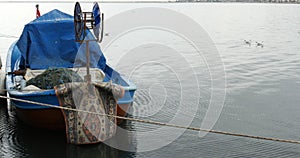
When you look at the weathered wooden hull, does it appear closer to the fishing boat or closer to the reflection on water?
the reflection on water

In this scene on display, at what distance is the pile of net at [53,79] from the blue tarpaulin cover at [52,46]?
1.56 metres

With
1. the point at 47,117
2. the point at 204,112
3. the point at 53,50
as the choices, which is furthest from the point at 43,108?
the point at 204,112

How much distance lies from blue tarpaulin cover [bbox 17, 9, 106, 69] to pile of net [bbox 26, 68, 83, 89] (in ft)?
5.10

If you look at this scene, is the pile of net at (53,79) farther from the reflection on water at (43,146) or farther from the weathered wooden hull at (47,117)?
the reflection on water at (43,146)

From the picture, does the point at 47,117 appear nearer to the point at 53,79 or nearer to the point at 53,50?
the point at 53,79

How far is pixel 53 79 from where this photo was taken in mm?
7551

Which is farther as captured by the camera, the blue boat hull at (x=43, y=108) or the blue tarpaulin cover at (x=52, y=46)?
the blue tarpaulin cover at (x=52, y=46)

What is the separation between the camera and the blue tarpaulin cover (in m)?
9.41

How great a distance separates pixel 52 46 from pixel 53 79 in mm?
2301

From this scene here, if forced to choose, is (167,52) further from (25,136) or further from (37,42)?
(25,136)

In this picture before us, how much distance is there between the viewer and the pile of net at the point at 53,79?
24.6ft

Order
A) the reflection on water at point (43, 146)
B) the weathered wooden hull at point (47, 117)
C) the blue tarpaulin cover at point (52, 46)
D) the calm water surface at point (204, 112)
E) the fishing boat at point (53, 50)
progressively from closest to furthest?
the reflection on water at point (43, 146) → the calm water surface at point (204, 112) → the weathered wooden hull at point (47, 117) → the fishing boat at point (53, 50) → the blue tarpaulin cover at point (52, 46)

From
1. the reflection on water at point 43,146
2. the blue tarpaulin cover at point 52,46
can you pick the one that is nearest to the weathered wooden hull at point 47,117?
the reflection on water at point 43,146

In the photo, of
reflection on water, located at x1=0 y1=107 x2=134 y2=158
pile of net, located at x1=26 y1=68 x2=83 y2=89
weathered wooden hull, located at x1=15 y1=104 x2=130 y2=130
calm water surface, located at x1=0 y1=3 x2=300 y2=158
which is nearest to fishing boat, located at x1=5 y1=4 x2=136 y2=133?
pile of net, located at x1=26 y1=68 x2=83 y2=89
